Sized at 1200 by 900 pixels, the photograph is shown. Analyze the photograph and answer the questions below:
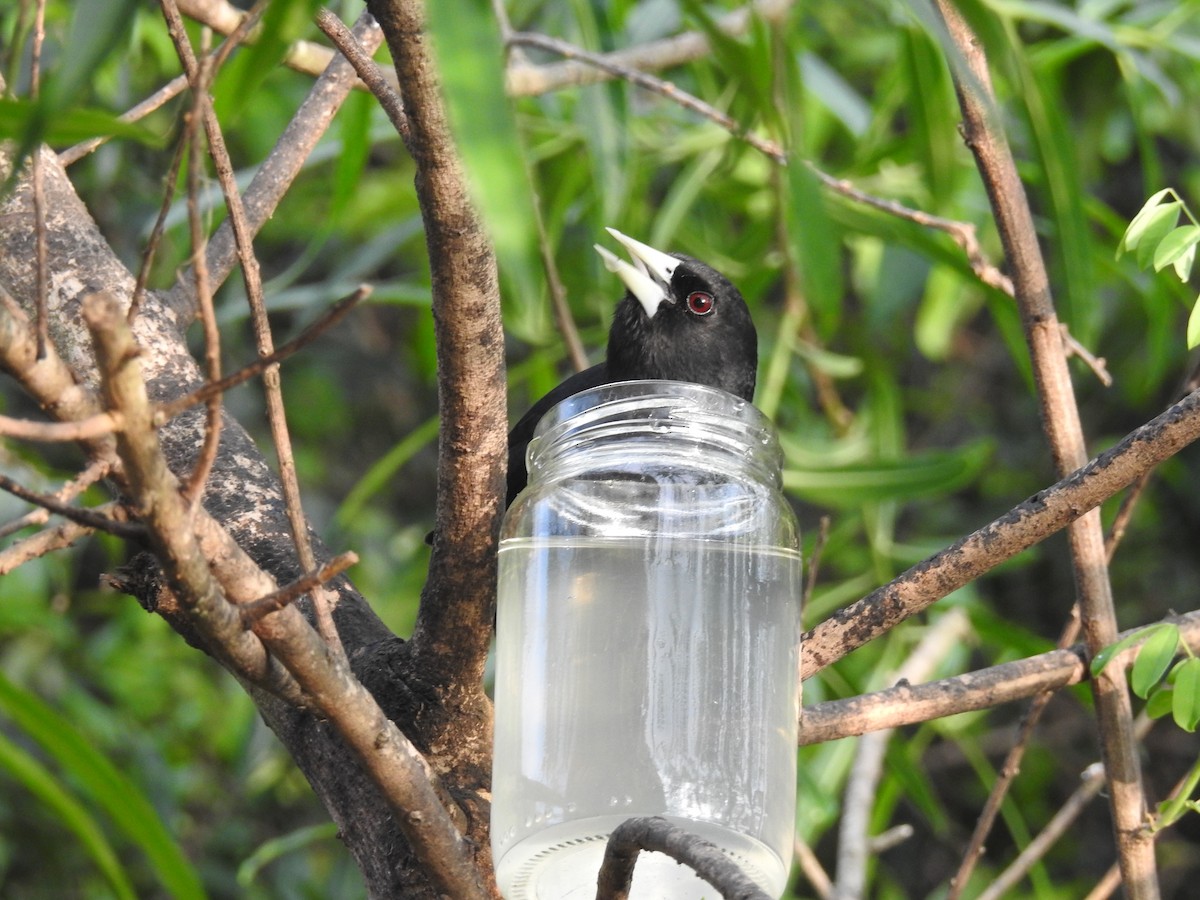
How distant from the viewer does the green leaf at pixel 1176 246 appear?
133 cm

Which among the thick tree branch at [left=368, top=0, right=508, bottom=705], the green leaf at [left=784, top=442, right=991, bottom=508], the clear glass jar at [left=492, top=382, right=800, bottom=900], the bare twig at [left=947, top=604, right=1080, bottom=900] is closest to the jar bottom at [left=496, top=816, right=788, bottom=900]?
the clear glass jar at [left=492, top=382, right=800, bottom=900]

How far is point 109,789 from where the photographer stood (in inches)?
51.3

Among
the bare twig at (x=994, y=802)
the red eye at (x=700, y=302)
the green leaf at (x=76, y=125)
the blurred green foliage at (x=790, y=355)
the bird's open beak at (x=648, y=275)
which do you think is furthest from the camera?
the blurred green foliage at (x=790, y=355)

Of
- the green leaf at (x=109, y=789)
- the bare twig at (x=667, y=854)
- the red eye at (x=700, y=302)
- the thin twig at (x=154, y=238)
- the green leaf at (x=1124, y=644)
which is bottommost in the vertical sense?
the bare twig at (x=667, y=854)

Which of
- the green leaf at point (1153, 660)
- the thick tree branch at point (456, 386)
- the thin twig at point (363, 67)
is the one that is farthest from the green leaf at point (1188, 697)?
the thin twig at point (363, 67)

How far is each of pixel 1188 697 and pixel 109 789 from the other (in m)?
0.99

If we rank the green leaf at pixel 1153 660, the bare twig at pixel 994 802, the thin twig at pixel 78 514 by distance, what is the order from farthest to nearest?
the bare twig at pixel 994 802
the green leaf at pixel 1153 660
the thin twig at pixel 78 514

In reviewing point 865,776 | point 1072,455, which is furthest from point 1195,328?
point 865,776

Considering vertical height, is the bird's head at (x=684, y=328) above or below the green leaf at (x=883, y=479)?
above

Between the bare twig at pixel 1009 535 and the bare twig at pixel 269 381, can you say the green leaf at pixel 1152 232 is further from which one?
the bare twig at pixel 269 381

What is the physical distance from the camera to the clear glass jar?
1.27m

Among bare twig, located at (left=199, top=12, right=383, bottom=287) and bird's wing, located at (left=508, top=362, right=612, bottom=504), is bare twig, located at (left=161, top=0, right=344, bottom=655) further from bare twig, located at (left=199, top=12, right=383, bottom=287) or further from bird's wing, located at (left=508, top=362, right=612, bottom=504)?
bird's wing, located at (left=508, top=362, right=612, bottom=504)

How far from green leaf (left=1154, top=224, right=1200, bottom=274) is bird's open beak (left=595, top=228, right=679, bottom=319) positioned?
108cm

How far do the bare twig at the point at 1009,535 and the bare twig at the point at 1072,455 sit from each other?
11.0 inches
